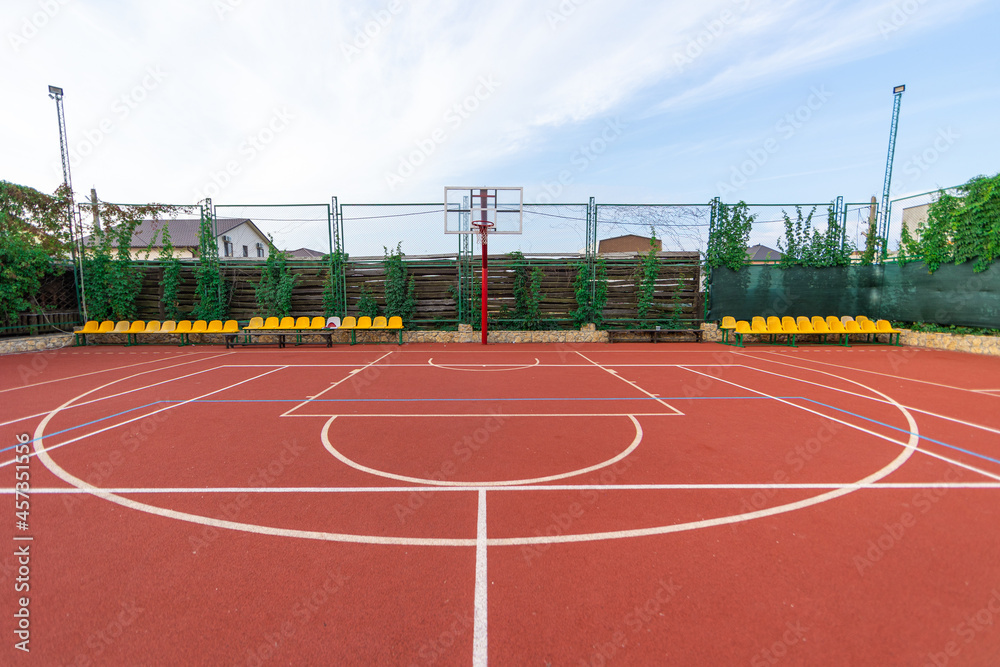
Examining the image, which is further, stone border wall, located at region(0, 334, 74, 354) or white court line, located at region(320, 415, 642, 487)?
stone border wall, located at region(0, 334, 74, 354)

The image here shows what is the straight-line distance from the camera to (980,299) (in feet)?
34.0

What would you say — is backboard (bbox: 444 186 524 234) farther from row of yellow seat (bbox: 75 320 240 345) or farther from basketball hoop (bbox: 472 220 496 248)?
row of yellow seat (bbox: 75 320 240 345)

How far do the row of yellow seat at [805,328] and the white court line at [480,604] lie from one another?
1180 cm

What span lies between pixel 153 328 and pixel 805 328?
1939 cm

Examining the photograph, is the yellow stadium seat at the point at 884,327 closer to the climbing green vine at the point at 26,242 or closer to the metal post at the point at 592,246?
the metal post at the point at 592,246

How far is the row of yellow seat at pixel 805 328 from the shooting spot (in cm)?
1198

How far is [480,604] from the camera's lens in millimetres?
2125

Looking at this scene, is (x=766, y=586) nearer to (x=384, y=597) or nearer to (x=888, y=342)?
(x=384, y=597)

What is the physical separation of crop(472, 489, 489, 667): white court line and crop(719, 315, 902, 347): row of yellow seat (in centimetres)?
1180

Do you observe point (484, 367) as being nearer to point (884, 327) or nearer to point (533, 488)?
point (533, 488)

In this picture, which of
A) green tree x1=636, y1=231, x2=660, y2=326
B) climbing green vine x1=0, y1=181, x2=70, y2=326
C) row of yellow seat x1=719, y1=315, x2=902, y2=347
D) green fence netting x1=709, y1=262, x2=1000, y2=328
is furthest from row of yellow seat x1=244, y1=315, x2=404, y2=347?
green fence netting x1=709, y1=262, x2=1000, y2=328

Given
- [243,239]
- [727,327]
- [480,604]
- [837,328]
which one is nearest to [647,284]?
[727,327]

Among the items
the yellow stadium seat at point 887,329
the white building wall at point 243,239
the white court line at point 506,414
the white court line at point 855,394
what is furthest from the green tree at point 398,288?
the white building wall at point 243,239

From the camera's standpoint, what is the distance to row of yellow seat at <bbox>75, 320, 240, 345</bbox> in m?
12.5
